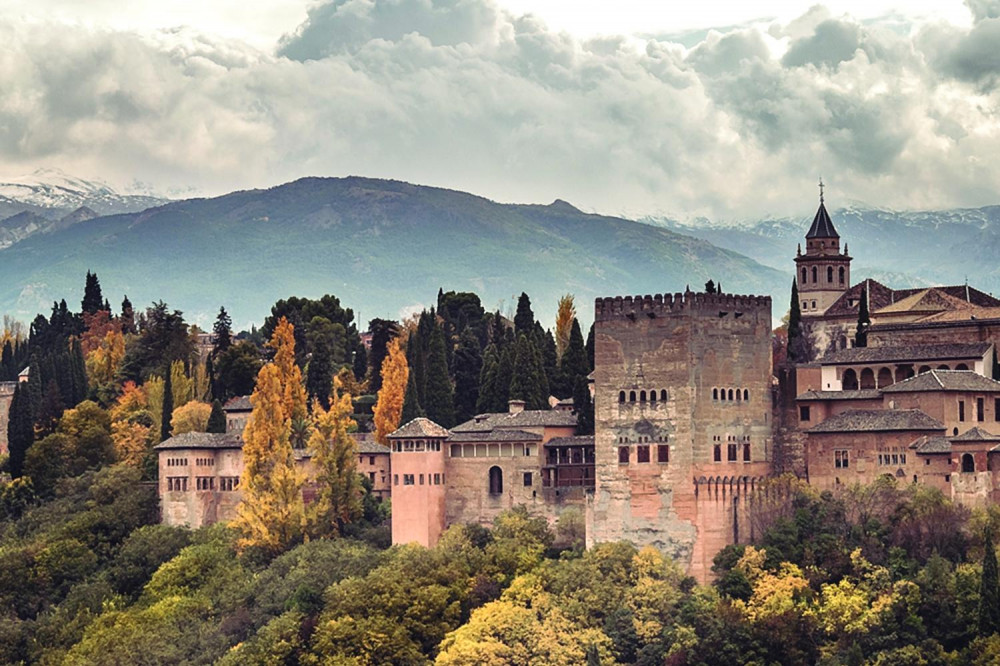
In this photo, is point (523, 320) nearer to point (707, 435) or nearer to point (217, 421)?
point (217, 421)

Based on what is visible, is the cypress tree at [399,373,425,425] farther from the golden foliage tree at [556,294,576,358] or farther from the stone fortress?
the golden foliage tree at [556,294,576,358]

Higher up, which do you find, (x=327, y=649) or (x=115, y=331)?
(x=115, y=331)

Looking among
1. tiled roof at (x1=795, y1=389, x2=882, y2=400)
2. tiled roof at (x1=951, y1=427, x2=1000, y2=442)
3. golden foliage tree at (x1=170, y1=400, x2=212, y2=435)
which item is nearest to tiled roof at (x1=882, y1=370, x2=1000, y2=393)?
tiled roof at (x1=795, y1=389, x2=882, y2=400)

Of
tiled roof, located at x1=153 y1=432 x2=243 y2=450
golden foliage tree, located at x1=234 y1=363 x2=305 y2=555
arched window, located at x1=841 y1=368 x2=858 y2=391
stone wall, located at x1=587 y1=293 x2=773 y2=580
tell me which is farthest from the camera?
tiled roof, located at x1=153 y1=432 x2=243 y2=450

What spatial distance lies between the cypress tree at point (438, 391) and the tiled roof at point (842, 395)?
2019 cm

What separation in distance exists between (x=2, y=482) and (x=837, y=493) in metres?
42.6

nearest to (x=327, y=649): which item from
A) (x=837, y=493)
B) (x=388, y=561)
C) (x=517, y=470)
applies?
(x=388, y=561)

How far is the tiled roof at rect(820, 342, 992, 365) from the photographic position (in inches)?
2835

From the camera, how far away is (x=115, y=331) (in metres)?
108

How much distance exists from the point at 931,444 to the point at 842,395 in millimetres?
5095

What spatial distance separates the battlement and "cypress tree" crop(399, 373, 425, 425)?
1604cm

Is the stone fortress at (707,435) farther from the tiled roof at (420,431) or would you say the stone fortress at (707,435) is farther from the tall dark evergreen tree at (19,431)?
the tall dark evergreen tree at (19,431)

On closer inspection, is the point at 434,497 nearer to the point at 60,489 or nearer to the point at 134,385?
the point at 60,489

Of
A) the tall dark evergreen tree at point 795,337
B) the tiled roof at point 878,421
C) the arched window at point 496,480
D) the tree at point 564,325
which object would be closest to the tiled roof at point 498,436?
the arched window at point 496,480
